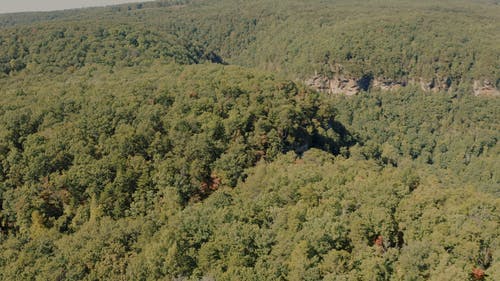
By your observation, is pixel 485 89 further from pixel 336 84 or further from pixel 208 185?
pixel 208 185

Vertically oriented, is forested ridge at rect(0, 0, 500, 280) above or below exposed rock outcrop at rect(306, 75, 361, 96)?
above

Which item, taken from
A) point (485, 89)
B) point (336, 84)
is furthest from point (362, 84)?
A: point (485, 89)

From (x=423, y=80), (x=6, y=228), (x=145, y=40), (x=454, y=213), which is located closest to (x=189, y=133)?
(x=6, y=228)

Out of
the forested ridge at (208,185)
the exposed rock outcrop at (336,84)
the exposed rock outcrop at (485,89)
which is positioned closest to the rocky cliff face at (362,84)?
the exposed rock outcrop at (336,84)

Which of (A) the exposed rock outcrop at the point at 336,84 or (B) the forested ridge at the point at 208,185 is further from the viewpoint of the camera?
(A) the exposed rock outcrop at the point at 336,84

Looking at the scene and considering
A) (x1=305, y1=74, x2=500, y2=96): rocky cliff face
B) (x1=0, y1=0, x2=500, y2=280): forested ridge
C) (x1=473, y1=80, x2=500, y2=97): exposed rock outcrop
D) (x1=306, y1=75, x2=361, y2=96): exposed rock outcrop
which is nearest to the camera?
(x1=0, y1=0, x2=500, y2=280): forested ridge

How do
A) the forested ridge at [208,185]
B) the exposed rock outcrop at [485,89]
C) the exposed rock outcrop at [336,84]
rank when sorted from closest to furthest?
the forested ridge at [208,185], the exposed rock outcrop at [485,89], the exposed rock outcrop at [336,84]

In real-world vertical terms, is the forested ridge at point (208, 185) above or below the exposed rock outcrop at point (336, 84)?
above

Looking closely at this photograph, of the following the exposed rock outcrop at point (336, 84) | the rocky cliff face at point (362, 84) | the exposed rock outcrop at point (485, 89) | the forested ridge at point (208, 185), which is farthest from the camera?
the exposed rock outcrop at point (336, 84)

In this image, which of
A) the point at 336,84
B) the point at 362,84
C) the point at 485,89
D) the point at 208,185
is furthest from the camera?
the point at 336,84

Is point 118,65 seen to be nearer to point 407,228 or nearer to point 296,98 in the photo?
point 296,98

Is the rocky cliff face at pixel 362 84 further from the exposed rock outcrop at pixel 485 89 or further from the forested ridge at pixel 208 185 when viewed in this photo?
the forested ridge at pixel 208 185

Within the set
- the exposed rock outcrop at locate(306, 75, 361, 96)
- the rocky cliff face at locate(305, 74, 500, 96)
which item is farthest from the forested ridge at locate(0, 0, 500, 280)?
the exposed rock outcrop at locate(306, 75, 361, 96)

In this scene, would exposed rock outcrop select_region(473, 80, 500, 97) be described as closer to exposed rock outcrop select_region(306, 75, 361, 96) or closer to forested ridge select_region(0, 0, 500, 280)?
forested ridge select_region(0, 0, 500, 280)
